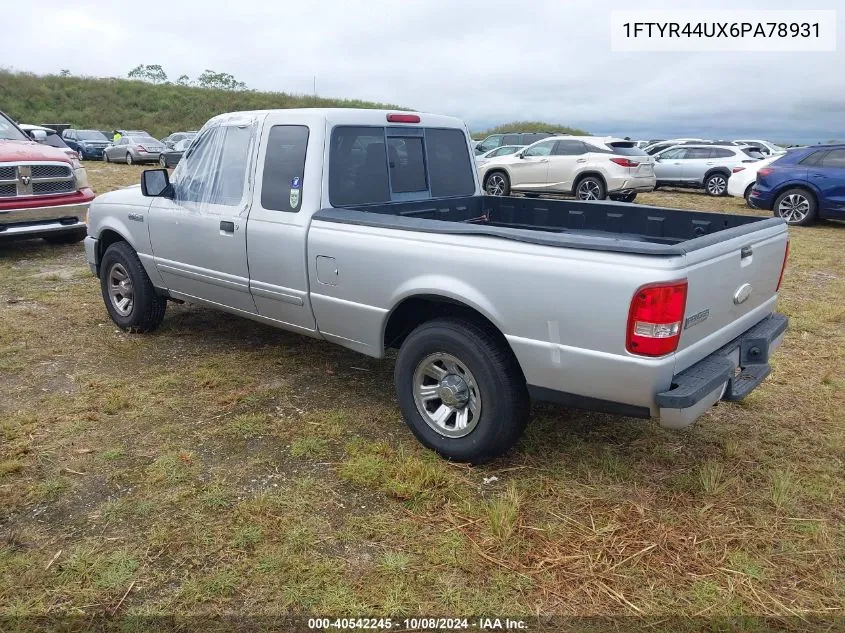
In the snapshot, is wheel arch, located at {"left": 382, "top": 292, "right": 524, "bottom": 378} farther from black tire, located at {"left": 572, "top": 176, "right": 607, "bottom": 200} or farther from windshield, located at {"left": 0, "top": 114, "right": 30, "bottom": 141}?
black tire, located at {"left": 572, "top": 176, "right": 607, "bottom": 200}

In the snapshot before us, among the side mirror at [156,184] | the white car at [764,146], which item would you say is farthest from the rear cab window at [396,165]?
the white car at [764,146]

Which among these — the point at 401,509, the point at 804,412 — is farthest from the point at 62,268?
the point at 804,412

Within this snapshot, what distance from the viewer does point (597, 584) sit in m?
2.75

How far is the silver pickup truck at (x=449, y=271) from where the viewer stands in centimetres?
291

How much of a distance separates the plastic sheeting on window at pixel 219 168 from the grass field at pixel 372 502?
4.15ft

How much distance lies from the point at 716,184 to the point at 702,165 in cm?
65

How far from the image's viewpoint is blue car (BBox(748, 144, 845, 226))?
A: 11797 millimetres

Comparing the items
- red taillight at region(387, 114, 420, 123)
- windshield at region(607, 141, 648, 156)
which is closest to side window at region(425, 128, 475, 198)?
red taillight at region(387, 114, 420, 123)

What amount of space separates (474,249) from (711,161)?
54.8 ft

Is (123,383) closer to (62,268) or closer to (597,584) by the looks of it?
(597,584)

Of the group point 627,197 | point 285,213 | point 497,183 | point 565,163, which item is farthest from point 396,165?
point 497,183

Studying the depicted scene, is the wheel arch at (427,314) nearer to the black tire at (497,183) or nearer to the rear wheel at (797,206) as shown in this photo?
the rear wheel at (797,206)

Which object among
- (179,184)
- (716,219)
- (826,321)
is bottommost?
(826,321)

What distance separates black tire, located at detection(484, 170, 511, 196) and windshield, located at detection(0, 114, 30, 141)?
1007cm
